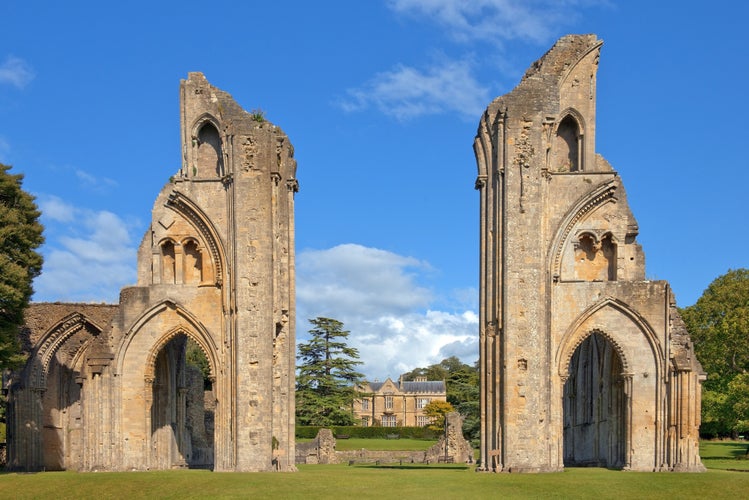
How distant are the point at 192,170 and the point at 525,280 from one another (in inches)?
457

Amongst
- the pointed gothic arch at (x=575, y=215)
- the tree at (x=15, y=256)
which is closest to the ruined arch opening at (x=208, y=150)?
the tree at (x=15, y=256)

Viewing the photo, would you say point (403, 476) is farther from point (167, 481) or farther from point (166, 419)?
point (166, 419)

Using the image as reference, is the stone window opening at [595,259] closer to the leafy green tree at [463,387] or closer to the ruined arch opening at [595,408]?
the ruined arch opening at [595,408]

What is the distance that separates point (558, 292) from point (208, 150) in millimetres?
12684

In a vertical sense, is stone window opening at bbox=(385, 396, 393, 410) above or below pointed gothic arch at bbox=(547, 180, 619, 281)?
below

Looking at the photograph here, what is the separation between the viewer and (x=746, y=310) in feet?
132

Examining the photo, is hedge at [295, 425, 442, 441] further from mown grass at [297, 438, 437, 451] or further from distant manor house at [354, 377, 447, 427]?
distant manor house at [354, 377, 447, 427]

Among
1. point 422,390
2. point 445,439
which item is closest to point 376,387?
point 422,390

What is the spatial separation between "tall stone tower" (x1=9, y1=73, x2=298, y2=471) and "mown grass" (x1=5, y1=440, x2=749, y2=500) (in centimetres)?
222

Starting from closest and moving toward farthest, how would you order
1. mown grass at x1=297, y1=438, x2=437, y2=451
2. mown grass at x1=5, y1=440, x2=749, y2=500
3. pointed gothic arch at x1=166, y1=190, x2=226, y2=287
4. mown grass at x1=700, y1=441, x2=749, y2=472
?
mown grass at x1=5, y1=440, x2=749, y2=500 → pointed gothic arch at x1=166, y1=190, x2=226, y2=287 → mown grass at x1=700, y1=441, x2=749, y2=472 → mown grass at x1=297, y1=438, x2=437, y2=451

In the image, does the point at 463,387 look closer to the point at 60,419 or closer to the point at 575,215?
the point at 60,419

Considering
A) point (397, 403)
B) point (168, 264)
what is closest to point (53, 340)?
point (168, 264)

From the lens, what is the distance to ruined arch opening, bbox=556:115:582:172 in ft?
104

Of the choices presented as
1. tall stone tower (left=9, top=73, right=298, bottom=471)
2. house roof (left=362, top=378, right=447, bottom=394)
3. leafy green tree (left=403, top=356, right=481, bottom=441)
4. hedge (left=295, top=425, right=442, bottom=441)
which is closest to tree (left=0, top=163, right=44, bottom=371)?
tall stone tower (left=9, top=73, right=298, bottom=471)
